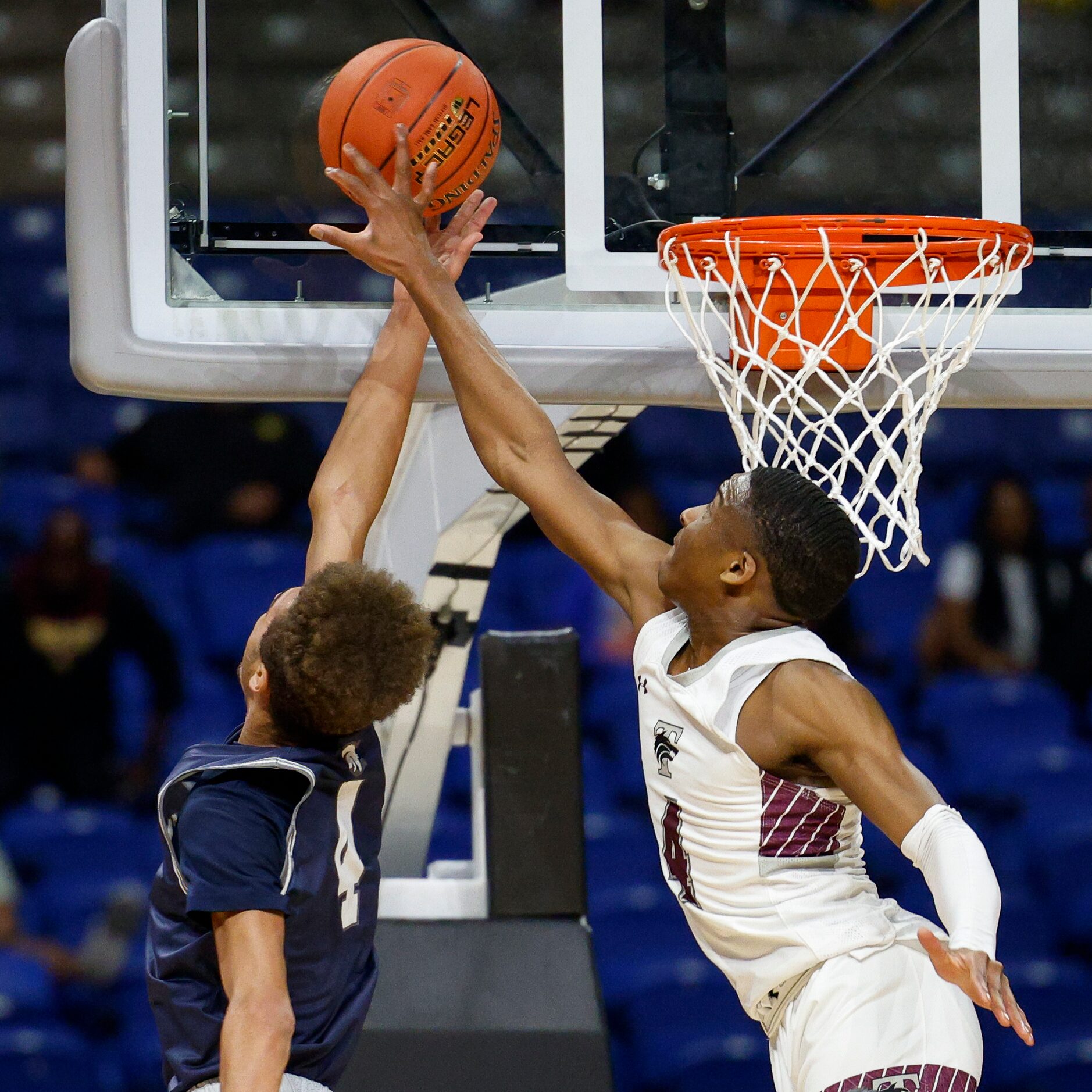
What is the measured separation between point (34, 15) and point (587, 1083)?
395cm

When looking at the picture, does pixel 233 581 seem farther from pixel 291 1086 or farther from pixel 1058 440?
pixel 291 1086

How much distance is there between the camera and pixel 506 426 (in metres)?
2.15

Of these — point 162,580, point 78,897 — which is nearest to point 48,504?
point 162,580

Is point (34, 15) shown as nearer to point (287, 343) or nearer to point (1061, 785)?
point (287, 343)

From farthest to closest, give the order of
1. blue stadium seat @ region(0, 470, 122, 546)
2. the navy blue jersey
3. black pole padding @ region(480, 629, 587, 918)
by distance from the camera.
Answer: blue stadium seat @ region(0, 470, 122, 546) → black pole padding @ region(480, 629, 587, 918) → the navy blue jersey

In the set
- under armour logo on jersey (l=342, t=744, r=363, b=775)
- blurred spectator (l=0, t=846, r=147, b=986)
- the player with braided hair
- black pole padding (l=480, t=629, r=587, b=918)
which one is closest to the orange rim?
the player with braided hair

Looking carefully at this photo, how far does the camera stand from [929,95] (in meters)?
2.44

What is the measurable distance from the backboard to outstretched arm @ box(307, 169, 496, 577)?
56 millimetres

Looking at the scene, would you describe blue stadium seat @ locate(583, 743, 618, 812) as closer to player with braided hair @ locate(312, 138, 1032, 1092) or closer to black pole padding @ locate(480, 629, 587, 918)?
black pole padding @ locate(480, 629, 587, 918)

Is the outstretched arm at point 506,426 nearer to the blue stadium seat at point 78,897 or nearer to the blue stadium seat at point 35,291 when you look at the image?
the blue stadium seat at point 78,897

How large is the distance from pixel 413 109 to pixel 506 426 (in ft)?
1.61

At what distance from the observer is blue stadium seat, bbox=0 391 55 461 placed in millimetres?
4711

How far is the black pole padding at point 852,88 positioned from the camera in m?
2.39

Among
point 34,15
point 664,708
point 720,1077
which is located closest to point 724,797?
point 664,708
